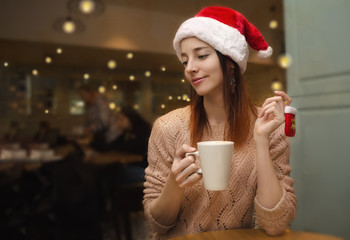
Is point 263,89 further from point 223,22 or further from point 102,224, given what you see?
point 102,224

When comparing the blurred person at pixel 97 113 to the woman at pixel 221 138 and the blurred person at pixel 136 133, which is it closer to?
the blurred person at pixel 136 133

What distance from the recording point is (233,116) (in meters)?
0.72

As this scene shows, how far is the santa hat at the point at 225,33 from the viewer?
2.13 ft

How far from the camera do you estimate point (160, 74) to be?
0.81 metres

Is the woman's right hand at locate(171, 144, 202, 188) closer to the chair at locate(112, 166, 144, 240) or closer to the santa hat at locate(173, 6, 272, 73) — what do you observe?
the santa hat at locate(173, 6, 272, 73)

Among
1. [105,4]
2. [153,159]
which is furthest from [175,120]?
[105,4]

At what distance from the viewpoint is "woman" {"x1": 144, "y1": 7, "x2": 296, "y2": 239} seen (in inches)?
25.6

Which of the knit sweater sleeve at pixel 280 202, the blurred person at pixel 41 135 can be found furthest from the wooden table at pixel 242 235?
the blurred person at pixel 41 135

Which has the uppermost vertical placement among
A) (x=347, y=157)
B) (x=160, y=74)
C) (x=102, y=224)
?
(x=160, y=74)

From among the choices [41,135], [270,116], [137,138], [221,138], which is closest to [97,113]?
[41,135]

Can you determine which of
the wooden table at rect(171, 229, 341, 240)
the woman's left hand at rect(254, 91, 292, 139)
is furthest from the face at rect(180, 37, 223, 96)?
the wooden table at rect(171, 229, 341, 240)

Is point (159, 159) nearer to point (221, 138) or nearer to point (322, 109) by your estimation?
point (221, 138)

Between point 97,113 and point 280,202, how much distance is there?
676mm

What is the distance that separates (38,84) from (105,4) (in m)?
0.46
